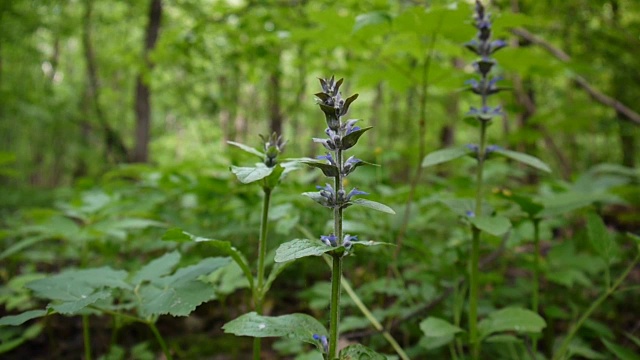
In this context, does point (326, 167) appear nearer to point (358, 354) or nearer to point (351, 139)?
point (351, 139)

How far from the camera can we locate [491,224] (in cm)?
129

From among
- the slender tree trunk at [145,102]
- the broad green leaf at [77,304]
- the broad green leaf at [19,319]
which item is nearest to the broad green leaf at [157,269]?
the broad green leaf at [77,304]

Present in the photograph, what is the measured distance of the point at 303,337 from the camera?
0.98 meters

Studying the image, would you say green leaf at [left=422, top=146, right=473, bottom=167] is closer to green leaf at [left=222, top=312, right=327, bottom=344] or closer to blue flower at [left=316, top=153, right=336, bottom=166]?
blue flower at [left=316, top=153, right=336, bottom=166]

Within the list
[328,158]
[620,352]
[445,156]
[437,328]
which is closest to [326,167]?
[328,158]

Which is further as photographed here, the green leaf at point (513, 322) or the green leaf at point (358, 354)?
the green leaf at point (513, 322)

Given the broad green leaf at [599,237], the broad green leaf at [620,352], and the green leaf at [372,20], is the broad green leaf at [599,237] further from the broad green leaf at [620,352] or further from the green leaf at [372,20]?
the green leaf at [372,20]

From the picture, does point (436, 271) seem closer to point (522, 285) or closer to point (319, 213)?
point (522, 285)

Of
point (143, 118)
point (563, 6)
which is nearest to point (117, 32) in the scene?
point (143, 118)

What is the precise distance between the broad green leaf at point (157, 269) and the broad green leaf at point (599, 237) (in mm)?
1528

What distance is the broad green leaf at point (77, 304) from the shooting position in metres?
1.07

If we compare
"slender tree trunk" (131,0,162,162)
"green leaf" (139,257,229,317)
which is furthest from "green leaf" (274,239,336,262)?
"slender tree trunk" (131,0,162,162)

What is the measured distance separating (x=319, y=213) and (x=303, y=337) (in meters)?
1.60

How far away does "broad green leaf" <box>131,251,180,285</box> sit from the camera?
4.38 ft
